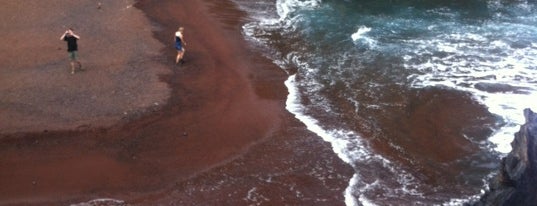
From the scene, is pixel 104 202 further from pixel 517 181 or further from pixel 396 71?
pixel 396 71

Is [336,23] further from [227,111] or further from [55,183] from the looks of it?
[55,183]

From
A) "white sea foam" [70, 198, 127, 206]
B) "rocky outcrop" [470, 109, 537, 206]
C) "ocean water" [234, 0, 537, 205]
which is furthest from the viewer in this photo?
"ocean water" [234, 0, 537, 205]

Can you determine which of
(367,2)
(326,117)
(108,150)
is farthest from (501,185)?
(367,2)

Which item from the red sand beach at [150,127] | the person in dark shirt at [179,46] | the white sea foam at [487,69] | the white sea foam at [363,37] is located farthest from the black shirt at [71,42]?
the white sea foam at [487,69]

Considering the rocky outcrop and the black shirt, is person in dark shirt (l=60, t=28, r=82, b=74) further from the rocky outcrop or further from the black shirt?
the rocky outcrop

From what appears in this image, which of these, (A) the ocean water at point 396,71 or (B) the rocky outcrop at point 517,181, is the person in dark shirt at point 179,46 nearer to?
(A) the ocean water at point 396,71

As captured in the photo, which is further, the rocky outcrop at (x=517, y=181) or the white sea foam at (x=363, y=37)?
the white sea foam at (x=363, y=37)

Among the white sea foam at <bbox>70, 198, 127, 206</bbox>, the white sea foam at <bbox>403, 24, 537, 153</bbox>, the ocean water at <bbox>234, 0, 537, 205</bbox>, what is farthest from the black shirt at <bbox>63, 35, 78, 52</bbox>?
the white sea foam at <bbox>403, 24, 537, 153</bbox>
